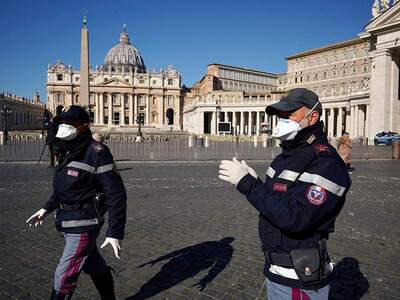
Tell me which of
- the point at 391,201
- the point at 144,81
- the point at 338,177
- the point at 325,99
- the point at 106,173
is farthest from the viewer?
the point at 144,81

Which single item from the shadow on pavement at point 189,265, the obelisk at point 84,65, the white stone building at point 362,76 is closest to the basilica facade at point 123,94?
the white stone building at point 362,76

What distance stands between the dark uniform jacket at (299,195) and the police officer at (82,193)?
50.7 inches

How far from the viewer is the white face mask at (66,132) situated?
2836 mm

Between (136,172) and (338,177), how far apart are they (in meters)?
12.8

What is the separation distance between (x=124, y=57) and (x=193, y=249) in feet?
366

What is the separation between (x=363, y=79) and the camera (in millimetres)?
61312

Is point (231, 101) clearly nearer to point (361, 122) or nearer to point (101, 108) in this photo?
point (361, 122)

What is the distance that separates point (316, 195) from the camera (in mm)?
1895

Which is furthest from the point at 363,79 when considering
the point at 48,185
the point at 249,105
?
the point at 48,185

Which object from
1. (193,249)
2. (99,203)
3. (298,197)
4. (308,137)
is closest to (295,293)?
(298,197)

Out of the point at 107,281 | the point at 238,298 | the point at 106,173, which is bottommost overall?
the point at 238,298

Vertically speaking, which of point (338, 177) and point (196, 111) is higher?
point (196, 111)

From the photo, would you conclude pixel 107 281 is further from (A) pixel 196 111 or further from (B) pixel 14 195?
(A) pixel 196 111

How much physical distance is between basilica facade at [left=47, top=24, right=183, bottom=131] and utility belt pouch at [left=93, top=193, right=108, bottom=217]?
9208 cm
